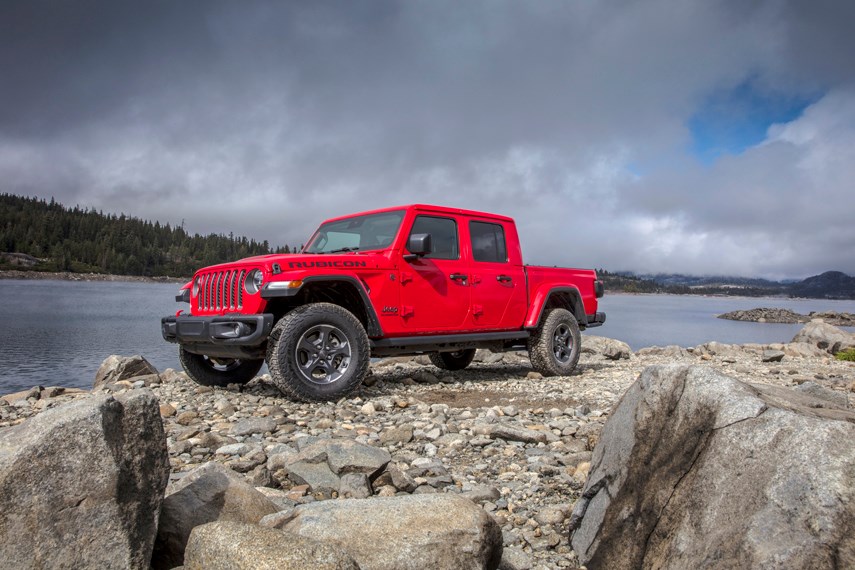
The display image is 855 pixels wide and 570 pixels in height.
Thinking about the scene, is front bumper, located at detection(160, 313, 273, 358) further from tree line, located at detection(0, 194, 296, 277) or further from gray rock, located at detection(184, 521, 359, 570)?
tree line, located at detection(0, 194, 296, 277)

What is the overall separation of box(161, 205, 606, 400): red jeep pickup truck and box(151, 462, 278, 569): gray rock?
11.3 feet

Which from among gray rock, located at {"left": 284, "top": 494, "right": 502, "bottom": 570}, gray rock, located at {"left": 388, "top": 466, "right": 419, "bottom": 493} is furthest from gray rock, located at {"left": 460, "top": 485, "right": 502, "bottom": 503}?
gray rock, located at {"left": 284, "top": 494, "right": 502, "bottom": 570}

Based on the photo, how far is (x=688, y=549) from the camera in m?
2.26

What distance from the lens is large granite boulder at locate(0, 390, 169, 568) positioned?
7.43 ft

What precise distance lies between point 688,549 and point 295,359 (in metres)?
4.98

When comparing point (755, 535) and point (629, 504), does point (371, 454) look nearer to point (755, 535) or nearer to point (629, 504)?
point (629, 504)

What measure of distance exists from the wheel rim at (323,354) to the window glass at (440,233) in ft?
5.73

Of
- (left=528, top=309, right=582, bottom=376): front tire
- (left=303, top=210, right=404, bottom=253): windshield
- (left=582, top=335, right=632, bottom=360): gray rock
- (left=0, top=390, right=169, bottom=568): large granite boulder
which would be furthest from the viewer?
(left=582, top=335, right=632, bottom=360): gray rock

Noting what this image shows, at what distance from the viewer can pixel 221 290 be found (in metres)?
7.22

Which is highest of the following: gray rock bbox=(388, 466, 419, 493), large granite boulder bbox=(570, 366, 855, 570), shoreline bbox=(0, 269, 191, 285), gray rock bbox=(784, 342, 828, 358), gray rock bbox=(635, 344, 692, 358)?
large granite boulder bbox=(570, 366, 855, 570)

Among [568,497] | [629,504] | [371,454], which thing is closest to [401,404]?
[371,454]

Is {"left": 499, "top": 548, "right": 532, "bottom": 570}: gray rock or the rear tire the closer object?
{"left": 499, "top": 548, "right": 532, "bottom": 570}: gray rock

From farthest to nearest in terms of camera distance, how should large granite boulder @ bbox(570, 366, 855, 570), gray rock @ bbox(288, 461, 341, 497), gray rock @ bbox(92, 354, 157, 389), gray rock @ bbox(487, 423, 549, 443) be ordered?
gray rock @ bbox(92, 354, 157, 389) → gray rock @ bbox(487, 423, 549, 443) → gray rock @ bbox(288, 461, 341, 497) → large granite boulder @ bbox(570, 366, 855, 570)

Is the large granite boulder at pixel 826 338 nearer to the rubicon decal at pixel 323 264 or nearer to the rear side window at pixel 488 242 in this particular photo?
the rear side window at pixel 488 242
